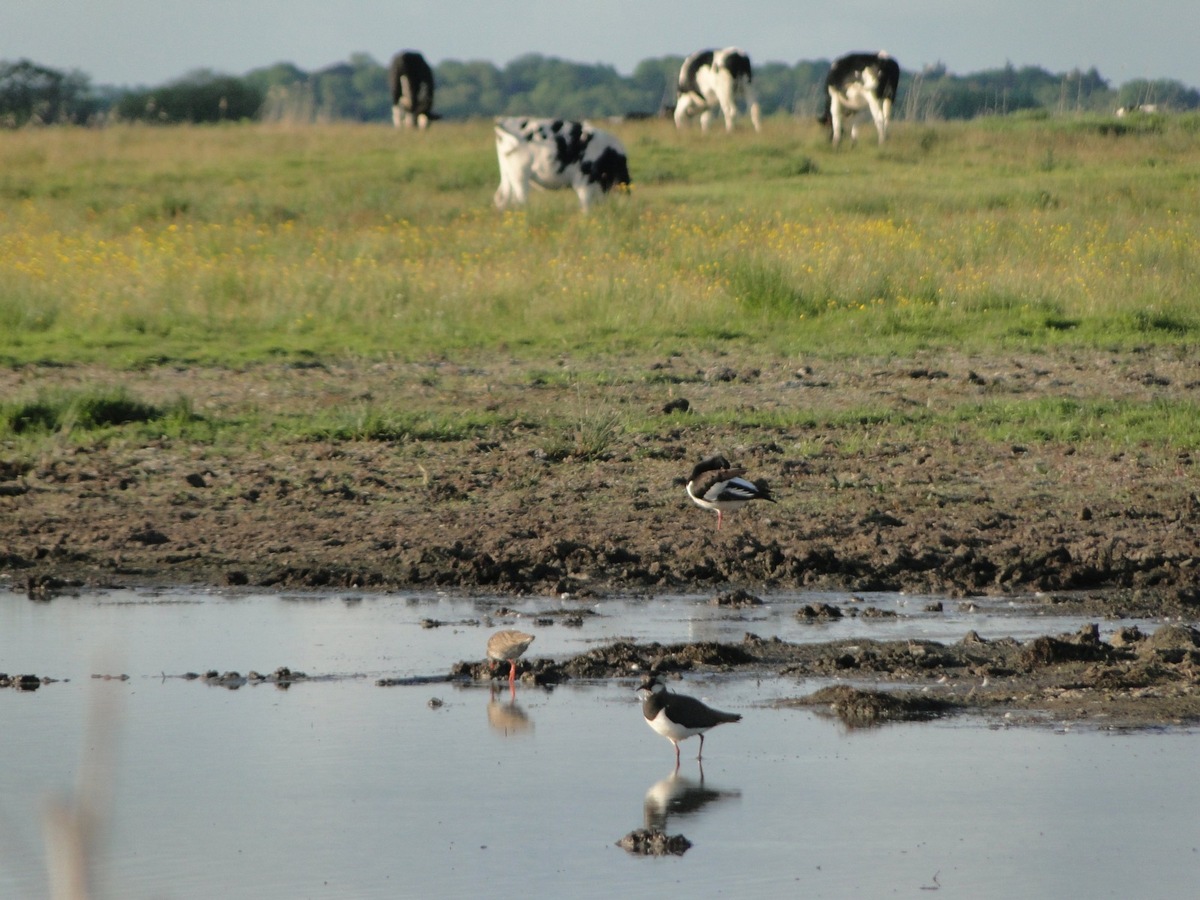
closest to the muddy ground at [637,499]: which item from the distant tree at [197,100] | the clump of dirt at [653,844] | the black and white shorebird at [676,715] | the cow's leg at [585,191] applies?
the black and white shorebird at [676,715]

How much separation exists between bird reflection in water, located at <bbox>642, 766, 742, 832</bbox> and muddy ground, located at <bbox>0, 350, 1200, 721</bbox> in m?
1.03

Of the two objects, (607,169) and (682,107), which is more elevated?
(682,107)

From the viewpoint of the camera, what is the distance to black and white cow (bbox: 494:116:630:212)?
26547mm

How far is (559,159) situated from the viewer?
87.1 feet

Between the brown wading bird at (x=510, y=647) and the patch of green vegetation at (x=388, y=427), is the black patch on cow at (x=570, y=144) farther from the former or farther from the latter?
the brown wading bird at (x=510, y=647)

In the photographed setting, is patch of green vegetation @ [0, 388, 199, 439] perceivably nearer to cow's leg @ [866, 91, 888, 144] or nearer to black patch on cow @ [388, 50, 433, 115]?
cow's leg @ [866, 91, 888, 144]

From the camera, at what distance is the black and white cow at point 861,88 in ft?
Answer: 114

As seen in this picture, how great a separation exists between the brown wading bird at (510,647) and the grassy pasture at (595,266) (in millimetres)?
5015

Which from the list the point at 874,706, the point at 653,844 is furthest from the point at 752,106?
the point at 653,844

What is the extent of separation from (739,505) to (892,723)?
3.44 meters

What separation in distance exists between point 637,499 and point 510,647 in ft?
12.8

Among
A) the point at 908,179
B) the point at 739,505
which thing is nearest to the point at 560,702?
the point at 739,505

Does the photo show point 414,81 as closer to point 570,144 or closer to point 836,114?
point 836,114

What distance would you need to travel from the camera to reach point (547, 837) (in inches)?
196
